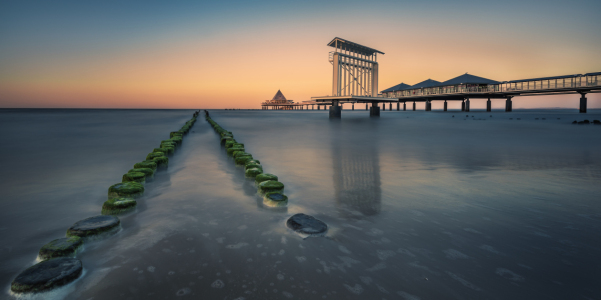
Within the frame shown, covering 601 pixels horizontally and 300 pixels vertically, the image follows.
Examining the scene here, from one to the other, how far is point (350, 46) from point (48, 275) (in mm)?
38813

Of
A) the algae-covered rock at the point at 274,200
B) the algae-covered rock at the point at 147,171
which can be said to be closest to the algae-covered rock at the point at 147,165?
the algae-covered rock at the point at 147,171

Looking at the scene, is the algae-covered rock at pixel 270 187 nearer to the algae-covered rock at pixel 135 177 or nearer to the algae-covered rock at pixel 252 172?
the algae-covered rock at pixel 252 172

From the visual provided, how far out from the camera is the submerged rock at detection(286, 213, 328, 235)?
364 centimetres

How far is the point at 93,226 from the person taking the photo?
3555 mm

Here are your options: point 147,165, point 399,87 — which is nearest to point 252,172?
point 147,165

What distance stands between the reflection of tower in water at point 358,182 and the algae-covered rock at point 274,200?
0.99 meters

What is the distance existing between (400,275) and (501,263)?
44.0 inches

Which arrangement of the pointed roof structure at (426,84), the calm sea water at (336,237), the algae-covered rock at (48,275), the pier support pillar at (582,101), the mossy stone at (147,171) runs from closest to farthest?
1. the algae-covered rock at (48,275)
2. the calm sea water at (336,237)
3. the mossy stone at (147,171)
4. the pier support pillar at (582,101)
5. the pointed roof structure at (426,84)

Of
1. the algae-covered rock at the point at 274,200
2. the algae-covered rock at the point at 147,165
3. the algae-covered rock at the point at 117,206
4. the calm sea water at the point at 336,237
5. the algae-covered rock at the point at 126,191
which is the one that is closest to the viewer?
the calm sea water at the point at 336,237

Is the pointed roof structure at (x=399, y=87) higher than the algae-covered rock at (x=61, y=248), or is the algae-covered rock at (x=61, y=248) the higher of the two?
the pointed roof structure at (x=399, y=87)

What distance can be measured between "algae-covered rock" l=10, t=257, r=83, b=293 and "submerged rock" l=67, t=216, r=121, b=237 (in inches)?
28.4

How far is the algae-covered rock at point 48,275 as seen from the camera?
243 cm

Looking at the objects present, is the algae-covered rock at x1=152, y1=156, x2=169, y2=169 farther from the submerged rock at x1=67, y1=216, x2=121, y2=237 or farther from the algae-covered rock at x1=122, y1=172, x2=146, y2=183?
the submerged rock at x1=67, y1=216, x2=121, y2=237

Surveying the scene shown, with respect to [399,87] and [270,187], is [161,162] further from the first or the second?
[399,87]
